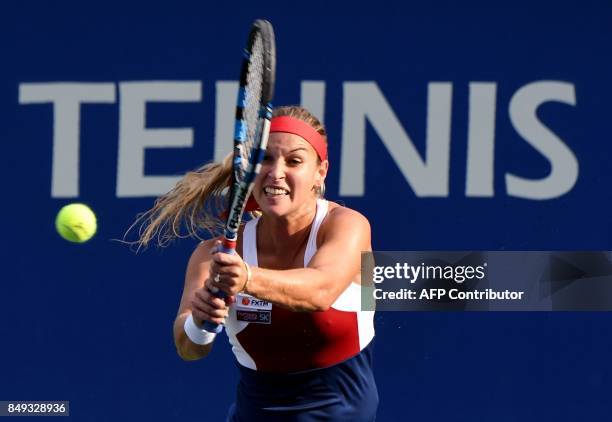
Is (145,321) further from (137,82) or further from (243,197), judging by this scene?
(243,197)

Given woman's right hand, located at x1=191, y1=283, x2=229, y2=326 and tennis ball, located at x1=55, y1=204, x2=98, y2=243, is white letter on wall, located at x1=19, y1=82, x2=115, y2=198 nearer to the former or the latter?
tennis ball, located at x1=55, y1=204, x2=98, y2=243

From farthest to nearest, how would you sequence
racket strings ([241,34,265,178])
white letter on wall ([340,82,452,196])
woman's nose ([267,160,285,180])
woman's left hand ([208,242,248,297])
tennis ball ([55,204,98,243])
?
white letter on wall ([340,82,452,196]) → tennis ball ([55,204,98,243]) → woman's nose ([267,160,285,180]) → racket strings ([241,34,265,178]) → woman's left hand ([208,242,248,297])

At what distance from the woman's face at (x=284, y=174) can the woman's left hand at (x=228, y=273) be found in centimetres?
52

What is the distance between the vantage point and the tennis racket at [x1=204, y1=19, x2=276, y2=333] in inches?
109

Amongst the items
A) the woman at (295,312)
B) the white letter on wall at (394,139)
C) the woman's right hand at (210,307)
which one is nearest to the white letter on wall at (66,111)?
the white letter on wall at (394,139)

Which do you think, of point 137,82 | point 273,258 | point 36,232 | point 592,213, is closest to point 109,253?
point 36,232

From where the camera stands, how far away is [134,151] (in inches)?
190

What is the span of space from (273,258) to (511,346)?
164cm

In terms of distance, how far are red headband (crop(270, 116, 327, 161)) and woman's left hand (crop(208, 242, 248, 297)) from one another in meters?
0.65

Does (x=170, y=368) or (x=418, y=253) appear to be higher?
(x=418, y=253)

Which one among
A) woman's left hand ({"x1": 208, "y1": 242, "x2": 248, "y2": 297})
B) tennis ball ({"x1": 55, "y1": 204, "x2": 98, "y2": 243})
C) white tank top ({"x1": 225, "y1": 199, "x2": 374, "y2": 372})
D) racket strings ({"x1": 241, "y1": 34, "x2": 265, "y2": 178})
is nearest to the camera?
woman's left hand ({"x1": 208, "y1": 242, "x2": 248, "y2": 297})

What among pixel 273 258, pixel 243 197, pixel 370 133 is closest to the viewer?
pixel 243 197

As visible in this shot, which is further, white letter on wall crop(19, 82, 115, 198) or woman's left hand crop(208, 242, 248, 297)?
white letter on wall crop(19, 82, 115, 198)

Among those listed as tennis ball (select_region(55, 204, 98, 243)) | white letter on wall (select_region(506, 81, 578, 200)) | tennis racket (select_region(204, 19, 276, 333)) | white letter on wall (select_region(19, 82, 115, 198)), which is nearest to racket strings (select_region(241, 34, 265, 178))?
tennis racket (select_region(204, 19, 276, 333))
